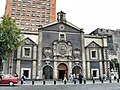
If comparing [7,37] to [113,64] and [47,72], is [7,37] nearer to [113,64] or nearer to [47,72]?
[47,72]

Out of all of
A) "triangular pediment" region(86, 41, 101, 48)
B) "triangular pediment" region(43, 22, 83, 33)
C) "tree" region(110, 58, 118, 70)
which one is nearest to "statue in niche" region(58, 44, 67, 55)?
"triangular pediment" region(43, 22, 83, 33)

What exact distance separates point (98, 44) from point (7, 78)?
71.4 feet

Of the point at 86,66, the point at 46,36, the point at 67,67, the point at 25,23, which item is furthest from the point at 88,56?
the point at 25,23

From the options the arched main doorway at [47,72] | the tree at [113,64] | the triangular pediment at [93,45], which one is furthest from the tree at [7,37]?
the tree at [113,64]

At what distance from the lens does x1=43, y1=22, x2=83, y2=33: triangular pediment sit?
3608 centimetres

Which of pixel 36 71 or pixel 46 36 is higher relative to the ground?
pixel 46 36

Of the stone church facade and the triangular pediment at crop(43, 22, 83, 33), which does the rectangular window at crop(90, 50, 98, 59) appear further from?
the triangular pediment at crop(43, 22, 83, 33)

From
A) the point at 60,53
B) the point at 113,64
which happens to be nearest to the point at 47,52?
the point at 60,53

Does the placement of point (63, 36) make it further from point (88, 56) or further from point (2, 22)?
point (2, 22)

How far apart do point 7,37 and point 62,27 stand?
1237 centimetres

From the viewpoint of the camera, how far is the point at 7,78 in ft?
72.0

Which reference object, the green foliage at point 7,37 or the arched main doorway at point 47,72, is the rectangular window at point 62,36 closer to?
the arched main doorway at point 47,72

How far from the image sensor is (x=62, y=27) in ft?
121

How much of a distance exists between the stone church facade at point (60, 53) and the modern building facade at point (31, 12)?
114 ft
